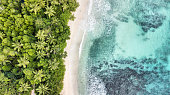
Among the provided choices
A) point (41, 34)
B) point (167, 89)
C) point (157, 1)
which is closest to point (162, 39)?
point (157, 1)

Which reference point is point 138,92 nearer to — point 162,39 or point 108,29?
point 162,39

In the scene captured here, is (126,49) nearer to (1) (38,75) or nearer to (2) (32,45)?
(1) (38,75)

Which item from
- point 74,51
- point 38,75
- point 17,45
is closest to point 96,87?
point 74,51

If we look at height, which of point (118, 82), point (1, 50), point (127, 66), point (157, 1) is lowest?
point (118, 82)

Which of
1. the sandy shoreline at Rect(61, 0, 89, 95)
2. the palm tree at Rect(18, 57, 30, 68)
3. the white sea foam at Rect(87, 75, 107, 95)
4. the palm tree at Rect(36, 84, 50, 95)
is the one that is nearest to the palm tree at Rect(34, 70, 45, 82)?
the palm tree at Rect(36, 84, 50, 95)

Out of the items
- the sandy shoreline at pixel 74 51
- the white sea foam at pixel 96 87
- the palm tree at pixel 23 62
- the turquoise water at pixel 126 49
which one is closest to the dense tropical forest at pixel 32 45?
the palm tree at pixel 23 62

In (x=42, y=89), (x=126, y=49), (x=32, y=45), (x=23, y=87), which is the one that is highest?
(x=126, y=49)
